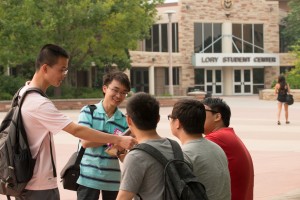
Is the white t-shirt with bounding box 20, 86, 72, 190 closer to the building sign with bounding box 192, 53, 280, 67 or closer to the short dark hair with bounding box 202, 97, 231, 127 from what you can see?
the short dark hair with bounding box 202, 97, 231, 127

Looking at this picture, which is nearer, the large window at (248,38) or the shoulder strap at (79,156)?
the shoulder strap at (79,156)

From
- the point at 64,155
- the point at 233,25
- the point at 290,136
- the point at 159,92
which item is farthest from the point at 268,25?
the point at 64,155

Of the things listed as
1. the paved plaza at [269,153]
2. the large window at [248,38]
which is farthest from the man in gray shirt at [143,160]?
the large window at [248,38]

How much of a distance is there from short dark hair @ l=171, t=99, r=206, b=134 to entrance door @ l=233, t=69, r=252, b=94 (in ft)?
176

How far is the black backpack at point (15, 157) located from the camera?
13.9 feet

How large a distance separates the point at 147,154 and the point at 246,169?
133 cm

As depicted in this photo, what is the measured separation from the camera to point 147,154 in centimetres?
356

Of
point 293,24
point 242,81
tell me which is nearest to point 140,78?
point 242,81

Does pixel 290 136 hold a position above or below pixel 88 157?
below

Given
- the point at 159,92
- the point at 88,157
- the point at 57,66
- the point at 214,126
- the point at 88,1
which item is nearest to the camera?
the point at 57,66

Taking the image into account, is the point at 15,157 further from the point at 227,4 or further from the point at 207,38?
the point at 227,4

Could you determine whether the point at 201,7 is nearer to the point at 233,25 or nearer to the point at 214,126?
the point at 233,25

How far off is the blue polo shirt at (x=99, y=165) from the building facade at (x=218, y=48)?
47.8 m

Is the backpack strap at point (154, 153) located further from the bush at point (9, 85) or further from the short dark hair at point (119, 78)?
the bush at point (9, 85)
